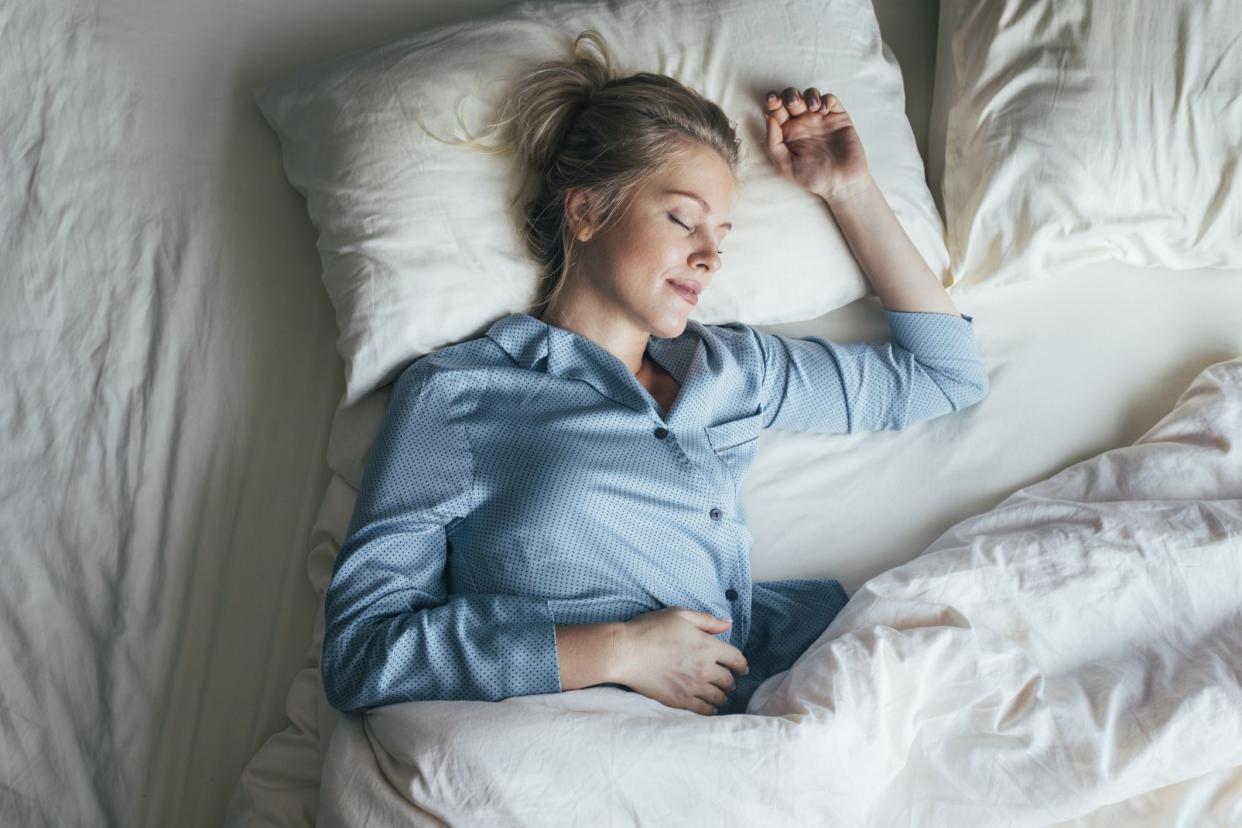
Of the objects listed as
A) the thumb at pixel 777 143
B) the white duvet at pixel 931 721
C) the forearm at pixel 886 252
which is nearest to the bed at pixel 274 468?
the white duvet at pixel 931 721

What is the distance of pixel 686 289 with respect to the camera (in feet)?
4.82

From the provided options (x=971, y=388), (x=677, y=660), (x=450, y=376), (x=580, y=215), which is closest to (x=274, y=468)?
(x=450, y=376)

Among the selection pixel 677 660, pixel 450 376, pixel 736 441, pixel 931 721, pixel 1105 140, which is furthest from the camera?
pixel 1105 140

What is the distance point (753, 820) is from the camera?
1.09 meters

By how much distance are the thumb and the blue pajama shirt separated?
0.26 metres

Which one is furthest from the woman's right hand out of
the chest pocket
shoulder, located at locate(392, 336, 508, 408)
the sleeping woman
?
shoulder, located at locate(392, 336, 508, 408)

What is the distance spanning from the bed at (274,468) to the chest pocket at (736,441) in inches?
2.8

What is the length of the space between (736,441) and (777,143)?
1.45ft

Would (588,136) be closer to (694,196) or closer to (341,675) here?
(694,196)

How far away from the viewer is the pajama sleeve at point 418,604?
48.8 inches

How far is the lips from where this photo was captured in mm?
1460

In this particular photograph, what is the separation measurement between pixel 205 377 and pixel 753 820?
39.0 inches

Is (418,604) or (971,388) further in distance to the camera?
(971,388)

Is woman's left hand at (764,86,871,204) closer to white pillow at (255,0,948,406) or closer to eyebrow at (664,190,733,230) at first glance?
white pillow at (255,0,948,406)
